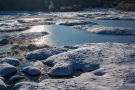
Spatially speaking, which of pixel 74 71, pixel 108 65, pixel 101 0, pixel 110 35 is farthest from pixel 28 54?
pixel 101 0

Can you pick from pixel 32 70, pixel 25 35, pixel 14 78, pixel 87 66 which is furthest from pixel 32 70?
pixel 25 35

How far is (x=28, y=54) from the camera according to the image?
18.4 m

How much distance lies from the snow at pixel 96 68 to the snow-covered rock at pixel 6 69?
2.34 metres

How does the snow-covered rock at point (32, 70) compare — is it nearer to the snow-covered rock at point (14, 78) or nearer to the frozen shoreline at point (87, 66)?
the frozen shoreline at point (87, 66)

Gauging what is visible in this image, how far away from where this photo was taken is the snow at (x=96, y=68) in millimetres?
12009

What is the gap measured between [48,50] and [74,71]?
15.8 ft

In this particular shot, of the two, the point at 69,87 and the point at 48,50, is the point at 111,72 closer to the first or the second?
the point at 69,87

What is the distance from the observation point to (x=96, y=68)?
15.0 m

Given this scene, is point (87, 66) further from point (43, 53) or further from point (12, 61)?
point (12, 61)

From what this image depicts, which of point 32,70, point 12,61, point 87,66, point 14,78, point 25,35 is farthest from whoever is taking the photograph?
point 25,35

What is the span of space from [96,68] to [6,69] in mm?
6347

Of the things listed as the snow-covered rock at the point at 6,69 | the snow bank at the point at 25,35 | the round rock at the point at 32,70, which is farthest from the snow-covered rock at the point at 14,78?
the snow bank at the point at 25,35

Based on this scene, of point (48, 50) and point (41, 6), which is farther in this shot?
point (41, 6)

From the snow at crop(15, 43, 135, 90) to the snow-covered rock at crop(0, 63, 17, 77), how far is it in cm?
234
